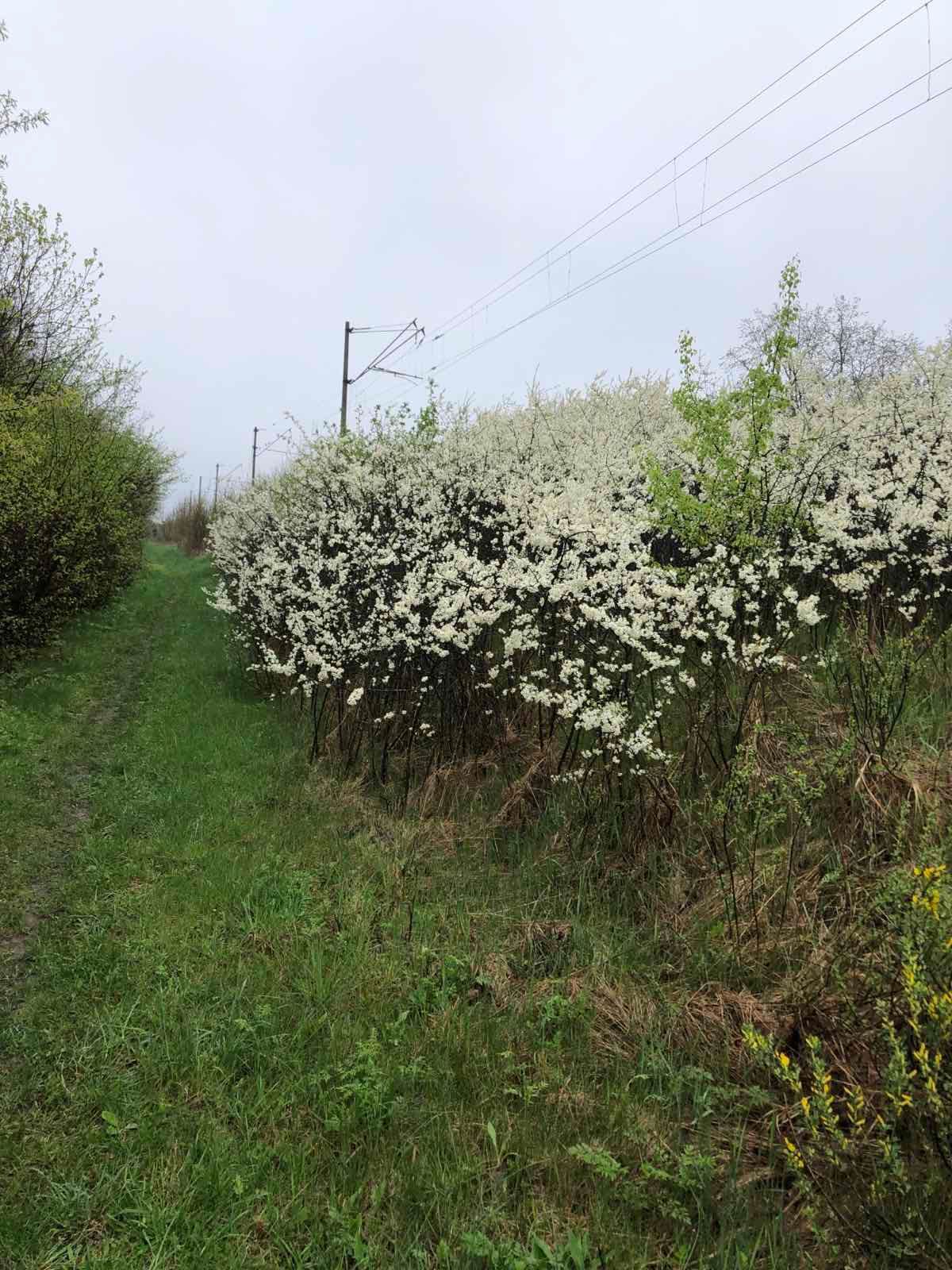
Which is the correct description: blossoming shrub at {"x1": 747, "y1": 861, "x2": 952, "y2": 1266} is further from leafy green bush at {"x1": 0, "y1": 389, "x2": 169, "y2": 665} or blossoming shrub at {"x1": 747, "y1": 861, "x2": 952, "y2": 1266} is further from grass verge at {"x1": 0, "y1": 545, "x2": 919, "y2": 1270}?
leafy green bush at {"x1": 0, "y1": 389, "x2": 169, "y2": 665}

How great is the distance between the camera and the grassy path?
2232mm

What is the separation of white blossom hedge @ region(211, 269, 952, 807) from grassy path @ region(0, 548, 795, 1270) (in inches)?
44.6

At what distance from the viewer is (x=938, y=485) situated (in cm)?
595

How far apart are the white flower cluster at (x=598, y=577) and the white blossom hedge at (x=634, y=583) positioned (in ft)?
0.10

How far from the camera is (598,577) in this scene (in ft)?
15.5

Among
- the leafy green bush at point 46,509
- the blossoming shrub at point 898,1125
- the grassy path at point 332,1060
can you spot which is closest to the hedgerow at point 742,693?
the blossoming shrub at point 898,1125

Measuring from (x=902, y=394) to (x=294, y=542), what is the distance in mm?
7524

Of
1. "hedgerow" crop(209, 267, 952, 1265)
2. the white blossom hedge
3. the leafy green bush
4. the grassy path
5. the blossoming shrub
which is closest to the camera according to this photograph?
the blossoming shrub

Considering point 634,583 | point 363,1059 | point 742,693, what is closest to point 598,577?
point 634,583

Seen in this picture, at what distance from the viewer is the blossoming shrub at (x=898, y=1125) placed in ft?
6.26

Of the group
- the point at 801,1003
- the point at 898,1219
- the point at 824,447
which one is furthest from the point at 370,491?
the point at 898,1219

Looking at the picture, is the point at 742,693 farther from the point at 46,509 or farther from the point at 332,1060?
the point at 46,509

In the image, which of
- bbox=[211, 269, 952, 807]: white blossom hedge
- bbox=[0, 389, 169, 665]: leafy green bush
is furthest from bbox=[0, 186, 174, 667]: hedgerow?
bbox=[211, 269, 952, 807]: white blossom hedge

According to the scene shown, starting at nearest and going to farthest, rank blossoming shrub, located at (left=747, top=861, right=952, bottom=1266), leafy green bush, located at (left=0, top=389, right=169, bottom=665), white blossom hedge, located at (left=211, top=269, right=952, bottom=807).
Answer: blossoming shrub, located at (left=747, top=861, right=952, bottom=1266), white blossom hedge, located at (left=211, top=269, right=952, bottom=807), leafy green bush, located at (left=0, top=389, right=169, bottom=665)
